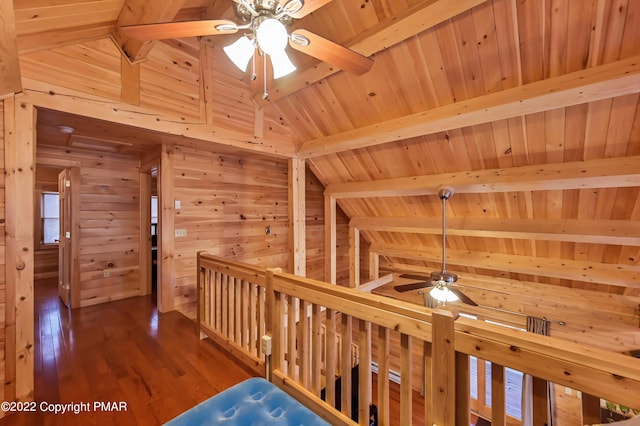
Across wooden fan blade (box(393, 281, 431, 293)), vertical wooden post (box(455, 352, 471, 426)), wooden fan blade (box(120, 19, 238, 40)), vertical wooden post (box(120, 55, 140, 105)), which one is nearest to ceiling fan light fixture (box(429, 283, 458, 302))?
wooden fan blade (box(393, 281, 431, 293))

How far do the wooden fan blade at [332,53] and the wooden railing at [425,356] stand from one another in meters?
1.38

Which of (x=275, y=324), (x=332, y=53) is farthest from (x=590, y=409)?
(x=332, y=53)

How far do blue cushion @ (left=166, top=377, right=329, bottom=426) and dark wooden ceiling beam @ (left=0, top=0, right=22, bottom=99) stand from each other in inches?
75.9

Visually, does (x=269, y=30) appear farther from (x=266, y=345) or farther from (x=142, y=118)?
(x=266, y=345)

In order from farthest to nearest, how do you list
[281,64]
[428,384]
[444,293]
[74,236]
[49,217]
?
[49,217], [74,236], [444,293], [281,64], [428,384]

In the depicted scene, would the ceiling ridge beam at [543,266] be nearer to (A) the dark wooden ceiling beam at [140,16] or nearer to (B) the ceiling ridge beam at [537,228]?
(B) the ceiling ridge beam at [537,228]

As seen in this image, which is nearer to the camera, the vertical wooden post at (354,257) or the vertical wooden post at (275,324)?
the vertical wooden post at (275,324)

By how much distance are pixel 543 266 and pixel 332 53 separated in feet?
12.9

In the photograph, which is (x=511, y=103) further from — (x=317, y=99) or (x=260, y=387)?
(x=260, y=387)

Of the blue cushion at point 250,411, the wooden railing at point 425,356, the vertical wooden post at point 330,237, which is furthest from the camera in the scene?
the vertical wooden post at point 330,237

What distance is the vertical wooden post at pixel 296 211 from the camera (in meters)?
3.96

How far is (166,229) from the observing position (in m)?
3.23

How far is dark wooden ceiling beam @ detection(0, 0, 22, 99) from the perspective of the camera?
1.12 meters

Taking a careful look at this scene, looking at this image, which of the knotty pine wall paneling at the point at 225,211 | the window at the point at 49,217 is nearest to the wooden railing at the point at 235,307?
the knotty pine wall paneling at the point at 225,211
